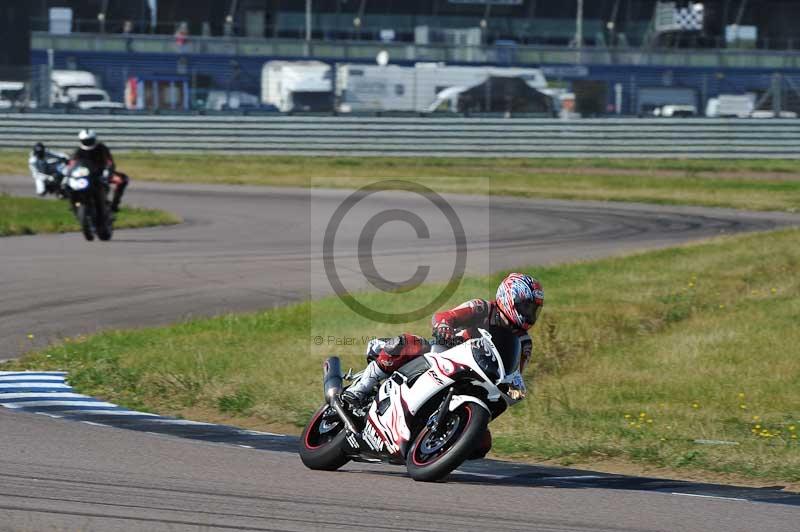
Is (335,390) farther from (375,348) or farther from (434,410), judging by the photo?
(434,410)

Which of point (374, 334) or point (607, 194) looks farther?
point (607, 194)

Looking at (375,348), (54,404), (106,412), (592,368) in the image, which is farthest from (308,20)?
(375,348)

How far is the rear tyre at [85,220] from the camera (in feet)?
64.4

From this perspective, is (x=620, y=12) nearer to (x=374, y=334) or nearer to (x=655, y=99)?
(x=655, y=99)

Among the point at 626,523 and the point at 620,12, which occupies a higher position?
the point at 620,12

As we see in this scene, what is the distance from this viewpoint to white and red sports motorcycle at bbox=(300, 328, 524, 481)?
668 centimetres

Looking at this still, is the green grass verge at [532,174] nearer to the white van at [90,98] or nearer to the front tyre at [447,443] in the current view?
the white van at [90,98]

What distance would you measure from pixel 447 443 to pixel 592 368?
17.0 feet

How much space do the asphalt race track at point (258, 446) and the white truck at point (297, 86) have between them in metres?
12.0

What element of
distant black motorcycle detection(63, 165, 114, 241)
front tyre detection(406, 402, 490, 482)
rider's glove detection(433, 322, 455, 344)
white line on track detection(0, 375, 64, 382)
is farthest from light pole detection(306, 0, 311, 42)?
front tyre detection(406, 402, 490, 482)

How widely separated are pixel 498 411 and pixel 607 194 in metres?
24.5

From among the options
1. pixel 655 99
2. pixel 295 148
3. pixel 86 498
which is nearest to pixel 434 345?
pixel 86 498

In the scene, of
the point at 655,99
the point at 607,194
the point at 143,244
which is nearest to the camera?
the point at 143,244

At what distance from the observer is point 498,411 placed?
22.6ft
